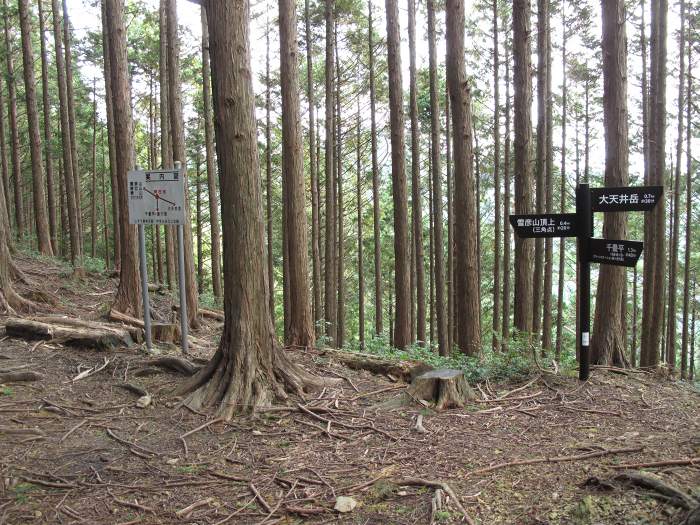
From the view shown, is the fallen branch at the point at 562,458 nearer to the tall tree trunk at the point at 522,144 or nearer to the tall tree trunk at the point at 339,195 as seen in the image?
the tall tree trunk at the point at 522,144

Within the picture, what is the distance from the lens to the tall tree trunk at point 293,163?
848 cm

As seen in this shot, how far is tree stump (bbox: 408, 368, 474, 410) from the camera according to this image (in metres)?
5.47

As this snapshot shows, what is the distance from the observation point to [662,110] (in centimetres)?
1255

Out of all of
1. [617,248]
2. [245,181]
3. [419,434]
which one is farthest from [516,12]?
[419,434]

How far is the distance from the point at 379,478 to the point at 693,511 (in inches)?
77.1

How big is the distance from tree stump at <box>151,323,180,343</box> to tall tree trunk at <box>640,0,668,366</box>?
425 inches

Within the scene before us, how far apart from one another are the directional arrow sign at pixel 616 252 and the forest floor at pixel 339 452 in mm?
1490

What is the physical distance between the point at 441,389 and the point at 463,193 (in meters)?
4.37

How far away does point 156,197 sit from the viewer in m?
7.08

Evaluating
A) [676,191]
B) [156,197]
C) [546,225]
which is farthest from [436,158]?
[156,197]

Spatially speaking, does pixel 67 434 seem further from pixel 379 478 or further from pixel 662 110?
pixel 662 110

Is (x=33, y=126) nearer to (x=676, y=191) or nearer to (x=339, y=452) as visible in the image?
(x=339, y=452)

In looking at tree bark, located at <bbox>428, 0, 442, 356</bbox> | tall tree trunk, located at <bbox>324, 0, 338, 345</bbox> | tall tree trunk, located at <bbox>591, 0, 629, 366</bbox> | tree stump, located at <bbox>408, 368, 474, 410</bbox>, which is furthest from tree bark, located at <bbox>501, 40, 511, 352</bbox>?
tree stump, located at <bbox>408, 368, 474, 410</bbox>

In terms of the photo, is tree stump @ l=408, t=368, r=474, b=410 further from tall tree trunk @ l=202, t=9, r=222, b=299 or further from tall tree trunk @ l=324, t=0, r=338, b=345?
tall tree trunk @ l=202, t=9, r=222, b=299
